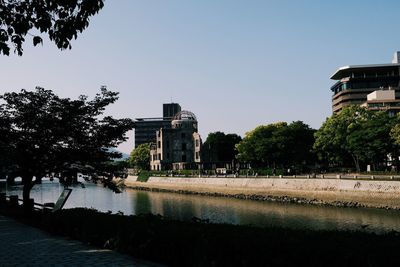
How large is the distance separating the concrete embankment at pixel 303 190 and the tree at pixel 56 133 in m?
35.1

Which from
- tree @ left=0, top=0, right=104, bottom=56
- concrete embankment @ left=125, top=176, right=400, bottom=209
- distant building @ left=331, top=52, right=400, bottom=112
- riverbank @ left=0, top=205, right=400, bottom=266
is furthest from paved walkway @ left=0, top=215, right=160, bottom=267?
distant building @ left=331, top=52, right=400, bottom=112

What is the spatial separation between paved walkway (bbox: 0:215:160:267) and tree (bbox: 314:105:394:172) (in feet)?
192

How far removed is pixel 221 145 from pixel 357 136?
225ft

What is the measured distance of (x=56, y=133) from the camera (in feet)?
79.6

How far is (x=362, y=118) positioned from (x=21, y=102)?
63.5m

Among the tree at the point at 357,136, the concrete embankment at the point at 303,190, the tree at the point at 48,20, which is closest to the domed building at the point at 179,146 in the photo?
the concrete embankment at the point at 303,190

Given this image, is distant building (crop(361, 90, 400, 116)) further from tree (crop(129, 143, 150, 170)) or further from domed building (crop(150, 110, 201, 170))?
tree (crop(129, 143, 150, 170))

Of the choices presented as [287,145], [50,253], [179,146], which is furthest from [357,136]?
[179,146]

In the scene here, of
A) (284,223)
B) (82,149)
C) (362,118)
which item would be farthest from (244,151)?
(82,149)

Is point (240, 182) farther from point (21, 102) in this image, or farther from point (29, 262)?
point (29, 262)

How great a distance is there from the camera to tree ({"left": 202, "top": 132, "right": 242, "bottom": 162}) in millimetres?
133125

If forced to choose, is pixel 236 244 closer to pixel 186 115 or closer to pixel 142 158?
pixel 186 115

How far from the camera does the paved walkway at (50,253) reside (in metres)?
12.4

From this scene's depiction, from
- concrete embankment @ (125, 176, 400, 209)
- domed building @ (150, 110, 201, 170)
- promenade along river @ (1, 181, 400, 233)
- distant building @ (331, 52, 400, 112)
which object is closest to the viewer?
promenade along river @ (1, 181, 400, 233)
